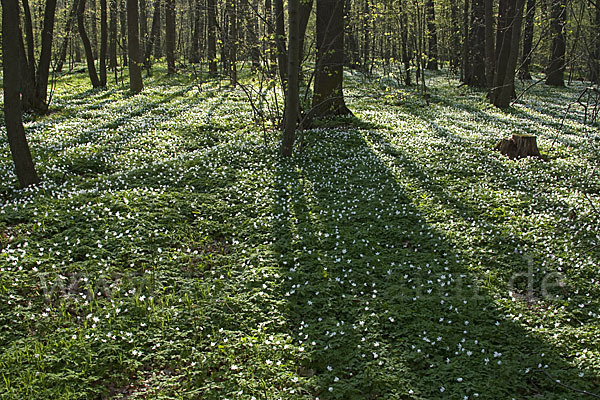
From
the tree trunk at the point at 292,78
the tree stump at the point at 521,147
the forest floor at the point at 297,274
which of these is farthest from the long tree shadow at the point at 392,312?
the tree stump at the point at 521,147

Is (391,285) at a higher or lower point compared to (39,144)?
lower

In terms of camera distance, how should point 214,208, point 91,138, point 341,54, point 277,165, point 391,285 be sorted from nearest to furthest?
point 391,285 < point 214,208 < point 277,165 < point 91,138 < point 341,54

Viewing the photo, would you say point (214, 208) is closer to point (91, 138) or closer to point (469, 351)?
point (469, 351)

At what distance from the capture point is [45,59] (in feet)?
54.6

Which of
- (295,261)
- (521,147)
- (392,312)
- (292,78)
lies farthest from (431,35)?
(392,312)

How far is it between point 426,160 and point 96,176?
350 inches

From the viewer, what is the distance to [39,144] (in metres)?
12.3

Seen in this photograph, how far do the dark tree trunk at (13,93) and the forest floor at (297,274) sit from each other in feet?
1.86

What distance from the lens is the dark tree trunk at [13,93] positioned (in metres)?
8.47

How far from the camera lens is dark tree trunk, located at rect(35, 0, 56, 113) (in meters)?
15.8

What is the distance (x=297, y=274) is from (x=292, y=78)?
6904 mm

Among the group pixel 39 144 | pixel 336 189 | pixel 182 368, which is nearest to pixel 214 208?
pixel 336 189

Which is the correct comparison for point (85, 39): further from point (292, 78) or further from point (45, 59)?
point (292, 78)

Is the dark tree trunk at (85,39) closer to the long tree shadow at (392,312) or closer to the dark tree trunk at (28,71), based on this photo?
the dark tree trunk at (28,71)
